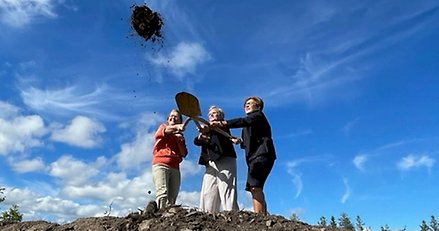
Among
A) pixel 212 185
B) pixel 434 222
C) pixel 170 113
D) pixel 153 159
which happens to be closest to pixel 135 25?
pixel 170 113

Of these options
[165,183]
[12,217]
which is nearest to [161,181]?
[165,183]

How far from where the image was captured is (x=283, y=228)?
498cm

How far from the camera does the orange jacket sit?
609 cm

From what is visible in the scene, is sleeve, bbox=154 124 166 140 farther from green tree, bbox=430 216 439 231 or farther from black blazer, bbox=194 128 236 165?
green tree, bbox=430 216 439 231

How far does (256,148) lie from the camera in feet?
19.3

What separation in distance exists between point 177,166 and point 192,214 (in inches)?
43.0

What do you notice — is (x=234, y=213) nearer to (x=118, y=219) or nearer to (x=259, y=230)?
(x=259, y=230)

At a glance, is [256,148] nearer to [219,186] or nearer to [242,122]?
[242,122]

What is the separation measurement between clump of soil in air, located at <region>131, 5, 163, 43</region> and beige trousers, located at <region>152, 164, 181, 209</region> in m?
2.41

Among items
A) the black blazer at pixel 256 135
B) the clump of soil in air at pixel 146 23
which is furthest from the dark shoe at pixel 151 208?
the clump of soil in air at pixel 146 23

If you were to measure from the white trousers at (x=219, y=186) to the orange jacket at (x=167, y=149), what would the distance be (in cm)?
42

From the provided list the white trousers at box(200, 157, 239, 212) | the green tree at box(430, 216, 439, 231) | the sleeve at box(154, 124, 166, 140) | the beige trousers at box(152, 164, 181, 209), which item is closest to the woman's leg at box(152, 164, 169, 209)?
the beige trousers at box(152, 164, 181, 209)

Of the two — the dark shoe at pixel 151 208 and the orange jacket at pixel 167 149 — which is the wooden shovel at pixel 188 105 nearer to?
the orange jacket at pixel 167 149

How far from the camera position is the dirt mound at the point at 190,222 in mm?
4961
